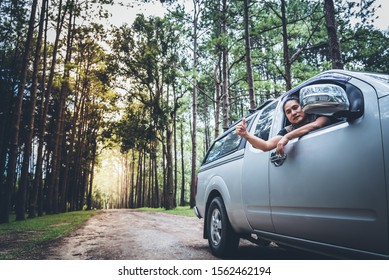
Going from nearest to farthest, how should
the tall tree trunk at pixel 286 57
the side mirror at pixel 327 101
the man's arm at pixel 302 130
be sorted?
the side mirror at pixel 327 101, the man's arm at pixel 302 130, the tall tree trunk at pixel 286 57

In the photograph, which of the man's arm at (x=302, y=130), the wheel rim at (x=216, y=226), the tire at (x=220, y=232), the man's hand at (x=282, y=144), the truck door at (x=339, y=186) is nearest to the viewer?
the truck door at (x=339, y=186)

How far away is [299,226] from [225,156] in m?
2.01

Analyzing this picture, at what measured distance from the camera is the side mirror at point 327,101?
6.43 feet

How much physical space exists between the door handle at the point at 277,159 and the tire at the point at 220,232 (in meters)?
1.44

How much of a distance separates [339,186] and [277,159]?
0.77 meters

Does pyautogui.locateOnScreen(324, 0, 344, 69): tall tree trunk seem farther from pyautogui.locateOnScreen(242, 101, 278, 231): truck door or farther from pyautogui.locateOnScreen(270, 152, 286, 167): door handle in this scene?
pyautogui.locateOnScreen(270, 152, 286, 167): door handle

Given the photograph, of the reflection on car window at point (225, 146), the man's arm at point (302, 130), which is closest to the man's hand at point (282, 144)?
the man's arm at point (302, 130)

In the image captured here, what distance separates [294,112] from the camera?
282 cm

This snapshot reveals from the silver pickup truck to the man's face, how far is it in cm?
27

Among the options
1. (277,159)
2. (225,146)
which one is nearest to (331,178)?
(277,159)

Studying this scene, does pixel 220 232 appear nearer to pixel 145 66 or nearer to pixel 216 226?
pixel 216 226

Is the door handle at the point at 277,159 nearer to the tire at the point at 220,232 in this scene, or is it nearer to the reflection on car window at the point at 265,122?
the reflection on car window at the point at 265,122
